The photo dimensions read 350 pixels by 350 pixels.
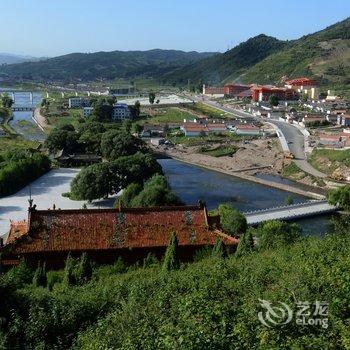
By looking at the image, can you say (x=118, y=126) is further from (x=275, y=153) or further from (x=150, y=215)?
(x=150, y=215)

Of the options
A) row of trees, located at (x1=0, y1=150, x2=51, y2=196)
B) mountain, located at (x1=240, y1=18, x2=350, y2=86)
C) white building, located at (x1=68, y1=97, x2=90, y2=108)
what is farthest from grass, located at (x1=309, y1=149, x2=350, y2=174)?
white building, located at (x1=68, y1=97, x2=90, y2=108)

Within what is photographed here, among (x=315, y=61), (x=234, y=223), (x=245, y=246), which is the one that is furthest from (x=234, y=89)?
(x=245, y=246)

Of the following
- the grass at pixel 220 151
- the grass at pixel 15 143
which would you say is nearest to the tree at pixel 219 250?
the grass at pixel 220 151

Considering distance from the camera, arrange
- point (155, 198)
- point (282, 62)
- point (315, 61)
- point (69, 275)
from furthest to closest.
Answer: point (282, 62) → point (315, 61) → point (155, 198) → point (69, 275)

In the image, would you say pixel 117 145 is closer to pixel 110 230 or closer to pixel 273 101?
pixel 110 230

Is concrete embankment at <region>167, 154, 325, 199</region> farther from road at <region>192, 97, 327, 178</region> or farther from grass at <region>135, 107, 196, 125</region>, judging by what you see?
grass at <region>135, 107, 196, 125</region>

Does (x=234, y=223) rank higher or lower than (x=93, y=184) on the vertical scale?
lower

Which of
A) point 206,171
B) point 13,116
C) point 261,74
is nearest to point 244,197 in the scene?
point 206,171
